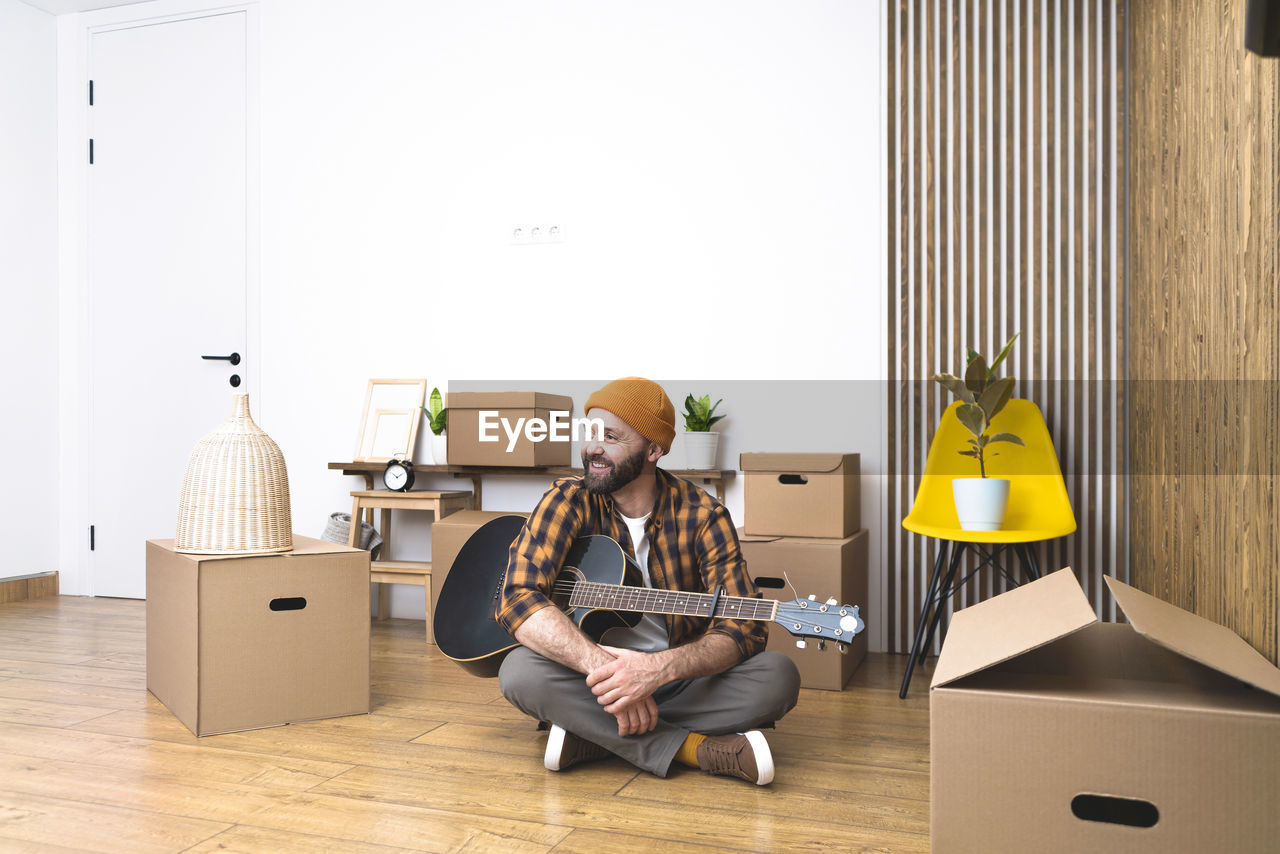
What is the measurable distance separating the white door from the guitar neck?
2933mm

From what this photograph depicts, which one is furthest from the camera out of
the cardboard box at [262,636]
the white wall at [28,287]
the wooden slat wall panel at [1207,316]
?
the white wall at [28,287]

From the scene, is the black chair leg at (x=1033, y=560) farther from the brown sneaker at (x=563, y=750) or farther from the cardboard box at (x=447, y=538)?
the cardboard box at (x=447, y=538)

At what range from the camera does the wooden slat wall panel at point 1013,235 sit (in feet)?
10.8

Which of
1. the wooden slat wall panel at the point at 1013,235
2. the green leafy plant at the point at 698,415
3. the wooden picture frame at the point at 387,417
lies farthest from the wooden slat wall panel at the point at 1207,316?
the wooden picture frame at the point at 387,417

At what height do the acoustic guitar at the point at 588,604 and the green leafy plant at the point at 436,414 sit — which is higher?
the green leafy plant at the point at 436,414

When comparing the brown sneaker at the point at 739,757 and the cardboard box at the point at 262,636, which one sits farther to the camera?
the cardboard box at the point at 262,636

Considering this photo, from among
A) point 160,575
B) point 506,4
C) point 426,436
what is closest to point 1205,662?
point 160,575

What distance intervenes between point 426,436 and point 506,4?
1887 mm

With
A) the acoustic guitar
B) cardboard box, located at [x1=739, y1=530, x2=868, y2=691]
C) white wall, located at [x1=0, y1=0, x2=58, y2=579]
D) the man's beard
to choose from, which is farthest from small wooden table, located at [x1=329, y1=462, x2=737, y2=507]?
white wall, located at [x1=0, y1=0, x2=58, y2=579]

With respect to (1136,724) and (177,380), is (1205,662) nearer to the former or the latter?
(1136,724)

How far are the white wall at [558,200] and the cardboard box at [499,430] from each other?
0.29m

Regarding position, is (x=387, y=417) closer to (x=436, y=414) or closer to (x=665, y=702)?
(x=436, y=414)

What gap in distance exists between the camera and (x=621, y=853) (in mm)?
1713

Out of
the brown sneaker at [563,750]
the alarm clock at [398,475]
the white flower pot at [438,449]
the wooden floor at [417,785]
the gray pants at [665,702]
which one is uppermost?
the white flower pot at [438,449]
